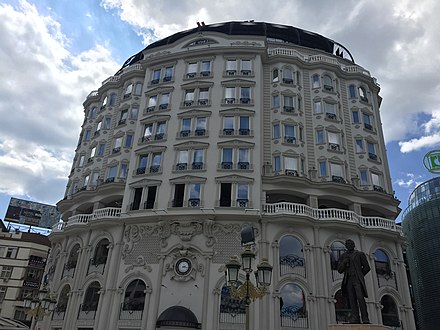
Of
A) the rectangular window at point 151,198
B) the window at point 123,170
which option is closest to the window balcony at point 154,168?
the rectangular window at point 151,198

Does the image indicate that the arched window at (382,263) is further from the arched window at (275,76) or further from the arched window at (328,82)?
the arched window at (275,76)

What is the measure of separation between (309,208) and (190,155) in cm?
1169

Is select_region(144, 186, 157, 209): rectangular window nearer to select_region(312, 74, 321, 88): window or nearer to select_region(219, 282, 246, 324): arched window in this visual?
select_region(219, 282, 246, 324): arched window

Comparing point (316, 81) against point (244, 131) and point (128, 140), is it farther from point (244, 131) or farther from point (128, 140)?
point (128, 140)

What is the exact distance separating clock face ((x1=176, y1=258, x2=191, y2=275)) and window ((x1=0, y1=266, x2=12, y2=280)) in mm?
35953

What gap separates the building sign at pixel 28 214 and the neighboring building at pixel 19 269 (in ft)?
24.5

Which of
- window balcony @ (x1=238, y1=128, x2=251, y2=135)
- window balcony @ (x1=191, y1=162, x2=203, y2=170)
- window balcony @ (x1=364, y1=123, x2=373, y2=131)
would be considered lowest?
window balcony @ (x1=191, y1=162, x2=203, y2=170)

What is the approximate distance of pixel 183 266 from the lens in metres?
29.7

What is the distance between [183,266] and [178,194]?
250 inches

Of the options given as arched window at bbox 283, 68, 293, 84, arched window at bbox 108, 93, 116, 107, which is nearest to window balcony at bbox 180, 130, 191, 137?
arched window at bbox 283, 68, 293, 84

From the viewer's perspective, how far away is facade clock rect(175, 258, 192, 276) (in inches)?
1158

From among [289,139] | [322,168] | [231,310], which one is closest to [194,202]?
[231,310]

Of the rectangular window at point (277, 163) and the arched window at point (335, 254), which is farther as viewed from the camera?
the rectangular window at point (277, 163)

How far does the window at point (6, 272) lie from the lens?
5231cm
